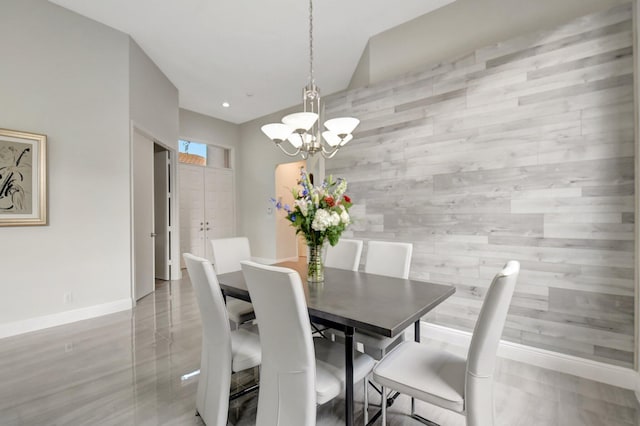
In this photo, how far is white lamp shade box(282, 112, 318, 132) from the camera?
2.04 meters

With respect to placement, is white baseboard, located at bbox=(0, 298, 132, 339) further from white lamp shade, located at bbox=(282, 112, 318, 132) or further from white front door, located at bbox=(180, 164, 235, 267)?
white lamp shade, located at bbox=(282, 112, 318, 132)

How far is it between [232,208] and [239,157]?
126 cm

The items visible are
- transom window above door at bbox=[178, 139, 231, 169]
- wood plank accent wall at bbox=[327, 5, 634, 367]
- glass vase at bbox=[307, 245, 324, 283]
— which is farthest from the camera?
transom window above door at bbox=[178, 139, 231, 169]

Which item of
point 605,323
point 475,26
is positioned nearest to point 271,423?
point 605,323

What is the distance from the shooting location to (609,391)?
202 cm

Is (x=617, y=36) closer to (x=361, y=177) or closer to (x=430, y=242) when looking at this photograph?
(x=430, y=242)

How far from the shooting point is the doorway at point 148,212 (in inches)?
160

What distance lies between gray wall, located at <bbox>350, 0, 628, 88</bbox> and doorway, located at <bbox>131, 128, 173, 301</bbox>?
336 cm

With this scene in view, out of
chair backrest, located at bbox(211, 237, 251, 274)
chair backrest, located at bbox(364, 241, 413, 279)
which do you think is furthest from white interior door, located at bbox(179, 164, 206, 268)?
chair backrest, located at bbox(364, 241, 413, 279)

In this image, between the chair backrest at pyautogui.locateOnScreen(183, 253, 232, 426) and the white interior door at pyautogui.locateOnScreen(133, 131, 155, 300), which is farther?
the white interior door at pyautogui.locateOnScreen(133, 131, 155, 300)

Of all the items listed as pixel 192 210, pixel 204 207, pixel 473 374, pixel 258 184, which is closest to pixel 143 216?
pixel 192 210

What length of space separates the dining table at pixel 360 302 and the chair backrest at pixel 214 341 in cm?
23

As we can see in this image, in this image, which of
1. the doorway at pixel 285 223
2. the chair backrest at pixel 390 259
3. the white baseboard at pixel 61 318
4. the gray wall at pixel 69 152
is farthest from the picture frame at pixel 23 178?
the doorway at pixel 285 223

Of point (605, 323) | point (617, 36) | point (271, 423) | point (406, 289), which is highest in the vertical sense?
point (617, 36)
